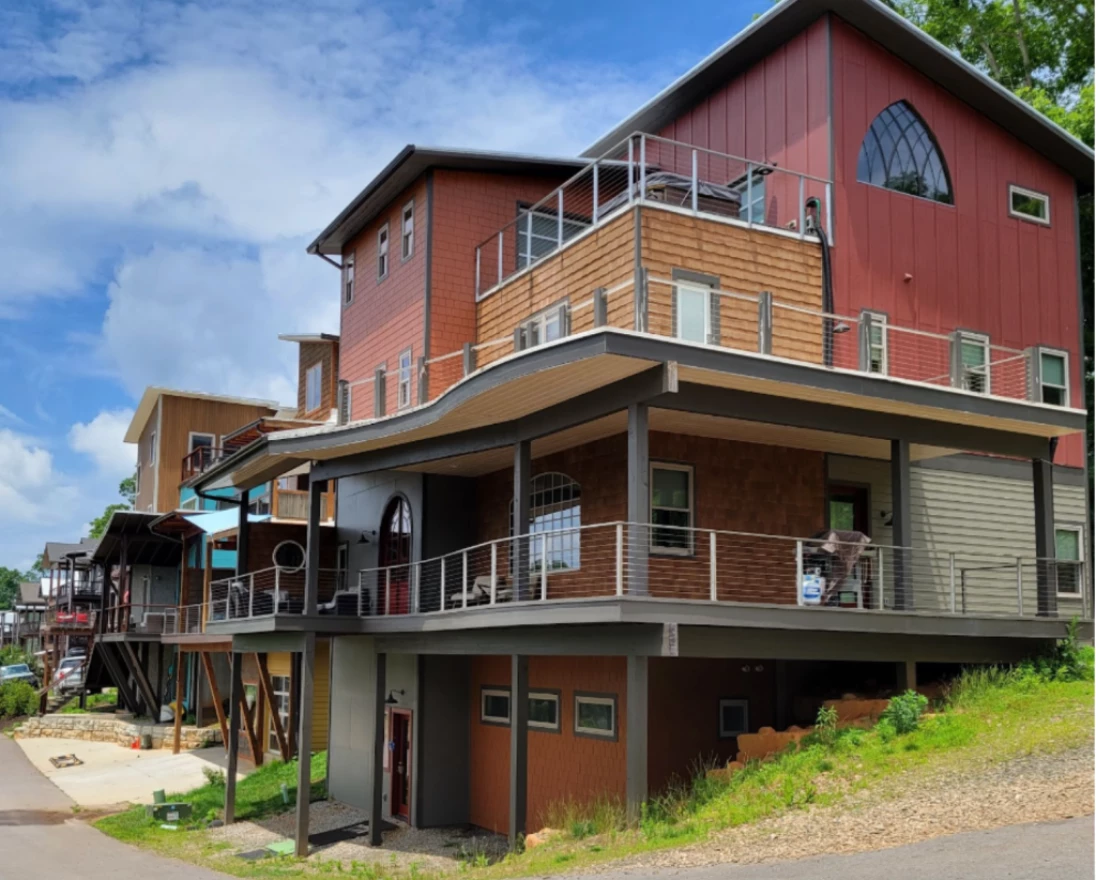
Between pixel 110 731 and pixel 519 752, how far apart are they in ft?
88.3

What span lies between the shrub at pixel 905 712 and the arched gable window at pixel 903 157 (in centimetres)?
891

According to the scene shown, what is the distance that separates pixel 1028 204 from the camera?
24109 mm

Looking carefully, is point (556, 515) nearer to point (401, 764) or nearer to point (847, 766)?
point (401, 764)

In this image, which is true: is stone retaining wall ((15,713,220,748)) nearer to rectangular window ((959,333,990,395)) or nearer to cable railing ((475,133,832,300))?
cable railing ((475,133,832,300))

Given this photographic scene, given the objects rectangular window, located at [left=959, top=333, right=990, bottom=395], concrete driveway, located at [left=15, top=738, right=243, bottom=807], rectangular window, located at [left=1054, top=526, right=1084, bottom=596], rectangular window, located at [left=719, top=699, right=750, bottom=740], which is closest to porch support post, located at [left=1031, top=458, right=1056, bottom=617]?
rectangular window, located at [left=959, top=333, right=990, bottom=395]

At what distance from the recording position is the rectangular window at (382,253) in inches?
1012

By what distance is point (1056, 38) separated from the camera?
32812mm

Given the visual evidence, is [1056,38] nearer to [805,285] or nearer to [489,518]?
[805,285]

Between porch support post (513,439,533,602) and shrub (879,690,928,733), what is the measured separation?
5.24 m

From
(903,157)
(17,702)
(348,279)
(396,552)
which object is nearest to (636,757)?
(396,552)

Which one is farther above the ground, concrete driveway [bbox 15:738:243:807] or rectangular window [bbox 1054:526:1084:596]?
rectangular window [bbox 1054:526:1084:596]

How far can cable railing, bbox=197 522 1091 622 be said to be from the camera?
54.4 feet

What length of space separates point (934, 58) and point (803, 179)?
11.6 ft

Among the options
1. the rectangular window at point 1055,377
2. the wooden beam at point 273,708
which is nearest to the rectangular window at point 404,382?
the wooden beam at point 273,708
